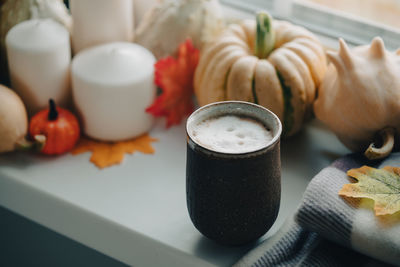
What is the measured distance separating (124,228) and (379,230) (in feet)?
1.18

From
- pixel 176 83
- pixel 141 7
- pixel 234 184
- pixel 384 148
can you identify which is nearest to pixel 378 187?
pixel 384 148

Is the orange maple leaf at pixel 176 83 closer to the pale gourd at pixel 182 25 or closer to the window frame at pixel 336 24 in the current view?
the pale gourd at pixel 182 25

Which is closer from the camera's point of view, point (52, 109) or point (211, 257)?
point (211, 257)

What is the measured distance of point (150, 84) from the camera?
951mm

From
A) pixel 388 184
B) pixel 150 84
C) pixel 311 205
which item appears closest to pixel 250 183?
pixel 311 205

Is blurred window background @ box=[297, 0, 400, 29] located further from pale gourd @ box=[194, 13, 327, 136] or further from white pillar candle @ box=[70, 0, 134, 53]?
white pillar candle @ box=[70, 0, 134, 53]

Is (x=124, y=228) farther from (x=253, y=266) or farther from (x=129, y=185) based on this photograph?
(x=253, y=266)

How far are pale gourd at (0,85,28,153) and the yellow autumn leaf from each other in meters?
0.54

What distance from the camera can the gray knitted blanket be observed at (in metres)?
0.65

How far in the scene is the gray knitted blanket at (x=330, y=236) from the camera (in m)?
0.65

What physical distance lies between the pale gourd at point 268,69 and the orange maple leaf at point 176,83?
0.06 m

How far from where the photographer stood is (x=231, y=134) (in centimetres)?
68

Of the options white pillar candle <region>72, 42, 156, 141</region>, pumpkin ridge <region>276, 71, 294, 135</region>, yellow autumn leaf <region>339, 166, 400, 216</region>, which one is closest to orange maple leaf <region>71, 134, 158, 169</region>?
white pillar candle <region>72, 42, 156, 141</region>

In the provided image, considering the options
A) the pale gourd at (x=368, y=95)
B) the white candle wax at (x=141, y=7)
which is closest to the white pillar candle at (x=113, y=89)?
the white candle wax at (x=141, y=7)
